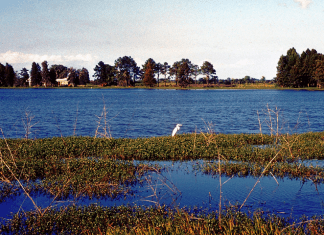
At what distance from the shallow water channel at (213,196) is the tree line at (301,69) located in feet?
317

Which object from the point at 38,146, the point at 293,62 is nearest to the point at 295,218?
the point at 38,146

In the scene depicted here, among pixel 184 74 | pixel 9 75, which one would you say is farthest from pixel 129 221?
pixel 9 75

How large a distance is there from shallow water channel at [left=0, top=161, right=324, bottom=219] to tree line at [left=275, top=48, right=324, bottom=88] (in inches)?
3801

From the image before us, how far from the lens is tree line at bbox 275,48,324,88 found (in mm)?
100688

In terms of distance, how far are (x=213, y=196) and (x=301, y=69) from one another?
10468cm

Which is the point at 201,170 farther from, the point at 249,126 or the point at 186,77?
the point at 186,77

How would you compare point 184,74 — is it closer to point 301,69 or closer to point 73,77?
point 301,69

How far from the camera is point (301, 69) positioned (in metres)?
104

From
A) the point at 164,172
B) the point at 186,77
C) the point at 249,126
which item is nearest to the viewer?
the point at 164,172

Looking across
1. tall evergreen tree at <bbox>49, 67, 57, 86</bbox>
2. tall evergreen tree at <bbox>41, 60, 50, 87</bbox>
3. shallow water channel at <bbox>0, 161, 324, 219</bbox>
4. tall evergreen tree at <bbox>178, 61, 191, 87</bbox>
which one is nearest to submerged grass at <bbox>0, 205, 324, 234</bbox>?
shallow water channel at <bbox>0, 161, 324, 219</bbox>

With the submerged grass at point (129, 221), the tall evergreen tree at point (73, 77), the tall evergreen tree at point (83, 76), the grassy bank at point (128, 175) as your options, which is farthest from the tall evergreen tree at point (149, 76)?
the submerged grass at point (129, 221)

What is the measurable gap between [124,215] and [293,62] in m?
112

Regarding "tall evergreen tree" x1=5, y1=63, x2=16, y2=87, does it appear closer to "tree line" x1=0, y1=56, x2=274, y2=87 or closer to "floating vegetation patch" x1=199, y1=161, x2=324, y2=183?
"tree line" x1=0, y1=56, x2=274, y2=87

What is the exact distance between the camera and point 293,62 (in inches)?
4264
